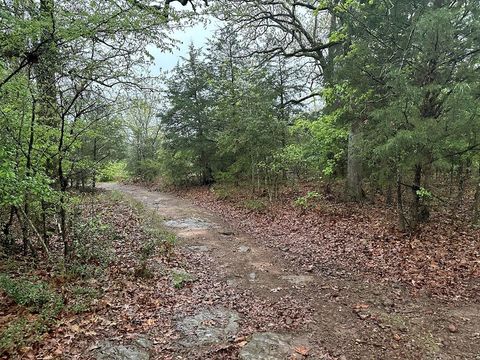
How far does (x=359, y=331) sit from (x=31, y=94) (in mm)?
6230

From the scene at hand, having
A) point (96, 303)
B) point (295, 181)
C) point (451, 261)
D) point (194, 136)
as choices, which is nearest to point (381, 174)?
point (451, 261)

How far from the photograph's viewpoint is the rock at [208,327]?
14.3 feet

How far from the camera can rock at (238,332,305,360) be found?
13.0ft

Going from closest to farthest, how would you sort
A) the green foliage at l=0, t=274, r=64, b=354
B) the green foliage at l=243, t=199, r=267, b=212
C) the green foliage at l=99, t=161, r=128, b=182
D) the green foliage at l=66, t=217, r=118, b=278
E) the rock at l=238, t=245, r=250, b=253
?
the green foliage at l=0, t=274, r=64, b=354
the green foliage at l=66, t=217, r=118, b=278
the green foliage at l=99, t=161, r=128, b=182
the rock at l=238, t=245, r=250, b=253
the green foliage at l=243, t=199, r=267, b=212

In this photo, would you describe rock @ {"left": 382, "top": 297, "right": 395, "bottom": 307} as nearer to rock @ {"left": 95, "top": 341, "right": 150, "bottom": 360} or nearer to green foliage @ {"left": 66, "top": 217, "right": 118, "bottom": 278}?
rock @ {"left": 95, "top": 341, "right": 150, "bottom": 360}

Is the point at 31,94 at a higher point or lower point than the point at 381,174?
higher

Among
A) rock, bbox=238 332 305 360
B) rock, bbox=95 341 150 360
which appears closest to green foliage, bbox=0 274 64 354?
rock, bbox=95 341 150 360

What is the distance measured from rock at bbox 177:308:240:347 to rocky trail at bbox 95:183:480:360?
0.04 feet

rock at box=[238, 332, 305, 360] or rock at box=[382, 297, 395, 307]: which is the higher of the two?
rock at box=[382, 297, 395, 307]

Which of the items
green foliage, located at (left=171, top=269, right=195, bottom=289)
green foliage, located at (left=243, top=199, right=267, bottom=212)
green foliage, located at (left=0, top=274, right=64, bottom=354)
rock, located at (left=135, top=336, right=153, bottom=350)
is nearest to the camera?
green foliage, located at (left=0, top=274, right=64, bottom=354)

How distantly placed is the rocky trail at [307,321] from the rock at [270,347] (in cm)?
1

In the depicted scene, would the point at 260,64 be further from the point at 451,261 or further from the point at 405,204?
the point at 451,261

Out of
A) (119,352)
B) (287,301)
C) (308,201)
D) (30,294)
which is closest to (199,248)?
(287,301)

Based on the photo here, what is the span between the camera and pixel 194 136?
19.5 m
